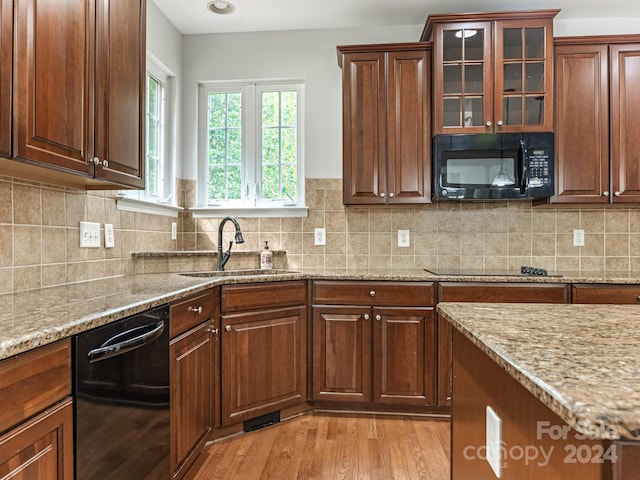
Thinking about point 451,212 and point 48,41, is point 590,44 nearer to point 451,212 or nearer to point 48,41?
point 451,212

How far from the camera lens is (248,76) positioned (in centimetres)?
321

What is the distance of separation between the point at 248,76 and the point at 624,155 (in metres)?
2.63

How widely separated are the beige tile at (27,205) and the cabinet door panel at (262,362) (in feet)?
3.26

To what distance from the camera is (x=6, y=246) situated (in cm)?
162

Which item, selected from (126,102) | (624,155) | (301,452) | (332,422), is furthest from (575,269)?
(126,102)

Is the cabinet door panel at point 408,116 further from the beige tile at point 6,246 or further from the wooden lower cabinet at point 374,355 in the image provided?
the beige tile at point 6,246

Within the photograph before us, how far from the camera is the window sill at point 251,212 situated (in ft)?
10.2

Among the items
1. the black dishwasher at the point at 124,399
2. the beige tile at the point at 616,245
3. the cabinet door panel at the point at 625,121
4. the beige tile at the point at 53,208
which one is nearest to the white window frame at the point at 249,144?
the beige tile at the point at 53,208

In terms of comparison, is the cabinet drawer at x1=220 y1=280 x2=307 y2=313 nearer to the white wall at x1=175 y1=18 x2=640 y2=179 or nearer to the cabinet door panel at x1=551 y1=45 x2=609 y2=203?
the white wall at x1=175 y1=18 x2=640 y2=179

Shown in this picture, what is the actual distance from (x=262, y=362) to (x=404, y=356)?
84 cm

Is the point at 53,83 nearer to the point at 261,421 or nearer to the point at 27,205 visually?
the point at 27,205

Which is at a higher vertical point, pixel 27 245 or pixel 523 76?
pixel 523 76

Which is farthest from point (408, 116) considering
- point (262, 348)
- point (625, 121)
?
point (262, 348)

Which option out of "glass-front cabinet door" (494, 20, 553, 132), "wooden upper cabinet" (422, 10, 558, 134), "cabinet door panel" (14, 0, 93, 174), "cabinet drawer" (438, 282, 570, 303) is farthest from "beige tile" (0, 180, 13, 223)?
"glass-front cabinet door" (494, 20, 553, 132)
